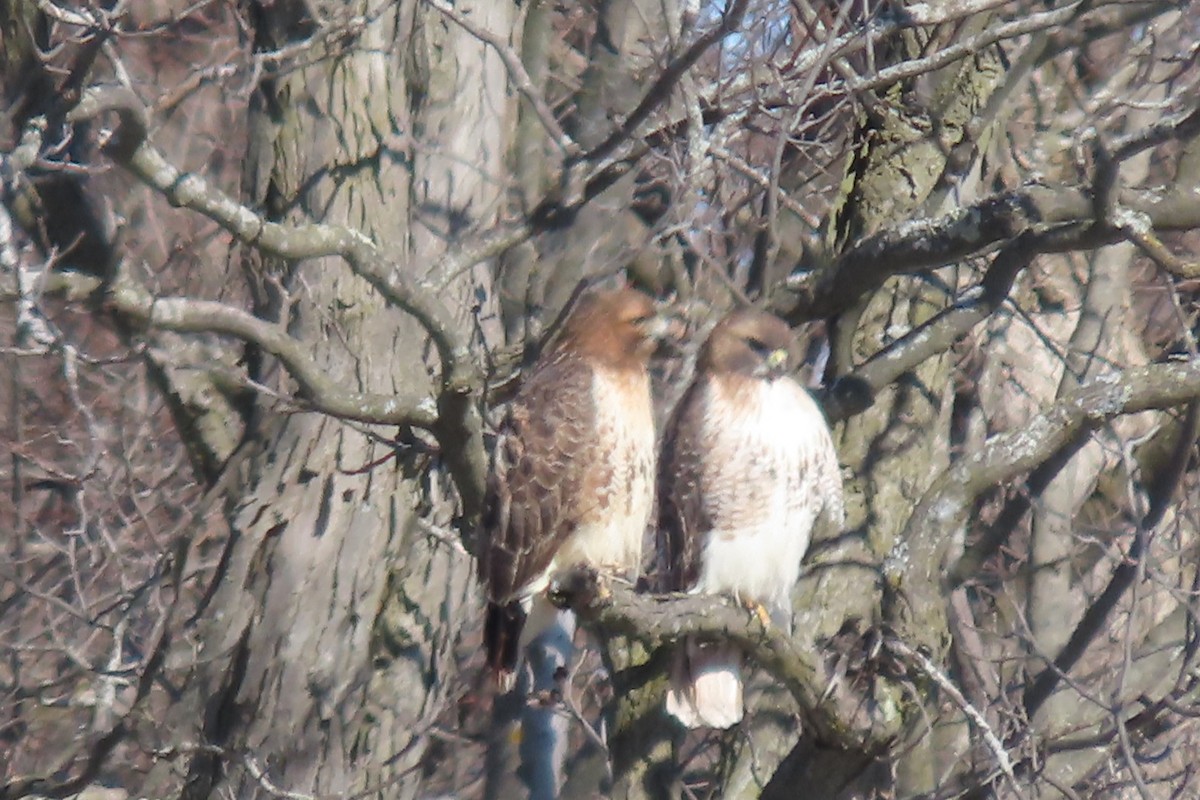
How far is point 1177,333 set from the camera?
320 inches

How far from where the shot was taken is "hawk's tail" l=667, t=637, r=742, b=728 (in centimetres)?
529

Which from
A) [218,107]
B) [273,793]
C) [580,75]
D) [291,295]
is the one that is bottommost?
[273,793]

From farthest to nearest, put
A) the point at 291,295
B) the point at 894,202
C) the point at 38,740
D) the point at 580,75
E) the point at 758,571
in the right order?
the point at 38,740
the point at 580,75
the point at 894,202
the point at 291,295
the point at 758,571

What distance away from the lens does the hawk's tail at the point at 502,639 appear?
5.11 m

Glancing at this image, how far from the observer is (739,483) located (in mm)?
5238

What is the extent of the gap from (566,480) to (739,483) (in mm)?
538

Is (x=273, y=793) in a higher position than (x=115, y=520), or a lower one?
lower

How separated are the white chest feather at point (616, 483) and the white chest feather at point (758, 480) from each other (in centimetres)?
21

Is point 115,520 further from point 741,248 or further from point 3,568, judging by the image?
point 741,248

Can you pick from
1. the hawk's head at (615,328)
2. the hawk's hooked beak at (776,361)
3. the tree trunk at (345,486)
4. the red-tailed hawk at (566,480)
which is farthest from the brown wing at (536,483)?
the tree trunk at (345,486)

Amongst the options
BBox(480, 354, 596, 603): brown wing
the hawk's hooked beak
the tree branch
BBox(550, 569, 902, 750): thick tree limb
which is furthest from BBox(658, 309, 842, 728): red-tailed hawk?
the tree branch

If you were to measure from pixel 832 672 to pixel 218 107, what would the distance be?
6771 millimetres

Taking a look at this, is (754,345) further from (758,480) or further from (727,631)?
(727,631)

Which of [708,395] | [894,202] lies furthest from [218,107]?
[708,395]
